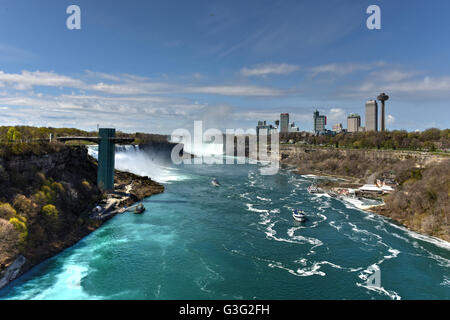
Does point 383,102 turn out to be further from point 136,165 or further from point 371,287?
point 371,287

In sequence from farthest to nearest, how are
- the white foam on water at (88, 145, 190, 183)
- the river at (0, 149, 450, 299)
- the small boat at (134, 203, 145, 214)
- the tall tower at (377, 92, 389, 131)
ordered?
1. the tall tower at (377, 92, 389, 131)
2. the white foam on water at (88, 145, 190, 183)
3. the small boat at (134, 203, 145, 214)
4. the river at (0, 149, 450, 299)

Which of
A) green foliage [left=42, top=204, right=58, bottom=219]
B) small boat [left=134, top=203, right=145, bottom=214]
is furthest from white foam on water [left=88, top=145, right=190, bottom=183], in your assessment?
green foliage [left=42, top=204, right=58, bottom=219]

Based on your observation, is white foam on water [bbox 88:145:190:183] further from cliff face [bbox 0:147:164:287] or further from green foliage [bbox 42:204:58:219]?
green foliage [bbox 42:204:58:219]

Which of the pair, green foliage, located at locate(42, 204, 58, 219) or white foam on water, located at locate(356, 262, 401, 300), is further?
green foliage, located at locate(42, 204, 58, 219)

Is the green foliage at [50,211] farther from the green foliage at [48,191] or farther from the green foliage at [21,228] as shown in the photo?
the green foliage at [21,228]

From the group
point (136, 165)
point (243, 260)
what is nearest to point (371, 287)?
point (243, 260)
